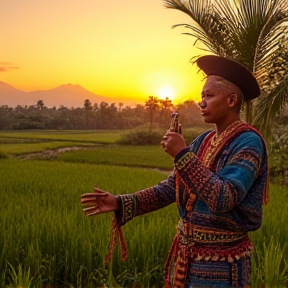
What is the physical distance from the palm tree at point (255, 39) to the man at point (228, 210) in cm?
356

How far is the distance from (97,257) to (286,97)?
3.40 m

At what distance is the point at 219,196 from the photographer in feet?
4.82

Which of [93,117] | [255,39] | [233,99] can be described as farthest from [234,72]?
[93,117]

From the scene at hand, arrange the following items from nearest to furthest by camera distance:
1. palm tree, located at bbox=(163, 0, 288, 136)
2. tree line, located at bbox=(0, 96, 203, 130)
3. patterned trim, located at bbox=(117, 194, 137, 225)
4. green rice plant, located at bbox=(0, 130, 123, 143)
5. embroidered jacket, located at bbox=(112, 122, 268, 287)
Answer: embroidered jacket, located at bbox=(112, 122, 268, 287), patterned trim, located at bbox=(117, 194, 137, 225), palm tree, located at bbox=(163, 0, 288, 136), green rice plant, located at bbox=(0, 130, 123, 143), tree line, located at bbox=(0, 96, 203, 130)

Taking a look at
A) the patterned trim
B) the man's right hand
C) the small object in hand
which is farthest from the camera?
the patterned trim

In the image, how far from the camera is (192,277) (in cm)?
171

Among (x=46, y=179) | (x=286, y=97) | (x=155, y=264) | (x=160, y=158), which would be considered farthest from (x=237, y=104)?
(x=160, y=158)

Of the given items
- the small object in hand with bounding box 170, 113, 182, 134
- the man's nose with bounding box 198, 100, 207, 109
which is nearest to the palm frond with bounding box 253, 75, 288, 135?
the man's nose with bounding box 198, 100, 207, 109

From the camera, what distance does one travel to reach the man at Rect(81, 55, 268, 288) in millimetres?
1569

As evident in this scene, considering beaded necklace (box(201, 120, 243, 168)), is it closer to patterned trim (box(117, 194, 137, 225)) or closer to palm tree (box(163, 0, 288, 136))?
patterned trim (box(117, 194, 137, 225))

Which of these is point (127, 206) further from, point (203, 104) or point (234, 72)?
point (234, 72)

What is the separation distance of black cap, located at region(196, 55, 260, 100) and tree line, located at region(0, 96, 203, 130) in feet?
139

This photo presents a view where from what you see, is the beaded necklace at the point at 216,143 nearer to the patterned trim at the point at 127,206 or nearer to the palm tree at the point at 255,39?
the patterned trim at the point at 127,206

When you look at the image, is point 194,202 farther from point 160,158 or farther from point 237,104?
point 160,158
